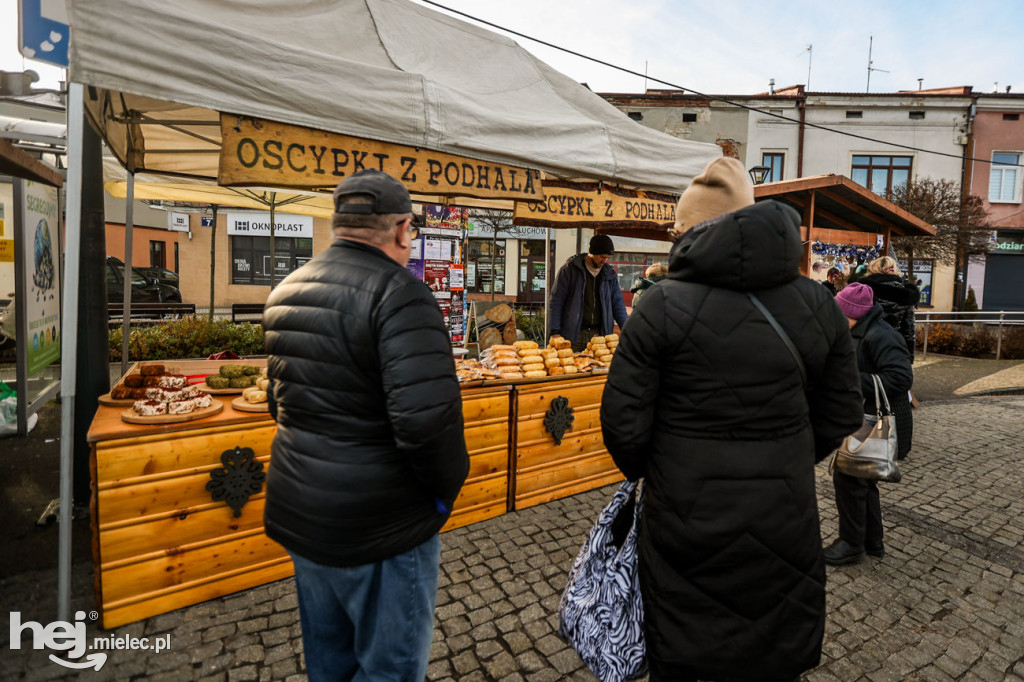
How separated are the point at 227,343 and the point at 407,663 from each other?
937cm

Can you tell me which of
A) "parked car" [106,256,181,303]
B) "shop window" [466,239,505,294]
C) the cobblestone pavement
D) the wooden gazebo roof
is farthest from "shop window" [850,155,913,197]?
"parked car" [106,256,181,303]

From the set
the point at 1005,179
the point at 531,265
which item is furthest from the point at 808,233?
the point at 1005,179

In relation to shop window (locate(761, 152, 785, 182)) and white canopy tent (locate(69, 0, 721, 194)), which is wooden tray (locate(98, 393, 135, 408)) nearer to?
white canopy tent (locate(69, 0, 721, 194))

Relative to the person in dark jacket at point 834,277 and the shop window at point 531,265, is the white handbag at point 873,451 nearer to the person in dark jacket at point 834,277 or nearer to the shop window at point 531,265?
the person in dark jacket at point 834,277

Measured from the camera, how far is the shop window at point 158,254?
1173 inches

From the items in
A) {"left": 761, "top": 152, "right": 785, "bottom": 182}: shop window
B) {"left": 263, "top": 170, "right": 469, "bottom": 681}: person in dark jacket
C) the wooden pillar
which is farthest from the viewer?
{"left": 761, "top": 152, "right": 785, "bottom": 182}: shop window

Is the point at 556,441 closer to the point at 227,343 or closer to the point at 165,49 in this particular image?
the point at 165,49

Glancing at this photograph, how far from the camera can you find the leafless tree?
17016mm

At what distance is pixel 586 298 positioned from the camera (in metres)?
6.13

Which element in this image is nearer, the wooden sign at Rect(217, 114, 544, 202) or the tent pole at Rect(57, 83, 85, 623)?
the tent pole at Rect(57, 83, 85, 623)

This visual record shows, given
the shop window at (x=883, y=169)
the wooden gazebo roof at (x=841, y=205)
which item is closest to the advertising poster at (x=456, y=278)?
the wooden gazebo roof at (x=841, y=205)

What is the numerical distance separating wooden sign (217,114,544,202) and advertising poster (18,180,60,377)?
270 centimetres

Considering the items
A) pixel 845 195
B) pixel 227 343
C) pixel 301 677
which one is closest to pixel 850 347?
pixel 301 677

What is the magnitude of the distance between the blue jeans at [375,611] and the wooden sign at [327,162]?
2059 millimetres
